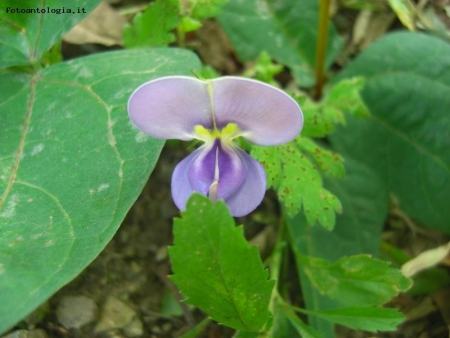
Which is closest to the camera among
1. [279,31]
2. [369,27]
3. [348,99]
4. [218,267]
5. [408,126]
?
[218,267]

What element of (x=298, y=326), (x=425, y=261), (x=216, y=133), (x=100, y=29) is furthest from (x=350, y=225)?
(x=100, y=29)

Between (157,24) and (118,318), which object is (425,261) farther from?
(157,24)

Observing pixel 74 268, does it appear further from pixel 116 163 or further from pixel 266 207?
pixel 266 207

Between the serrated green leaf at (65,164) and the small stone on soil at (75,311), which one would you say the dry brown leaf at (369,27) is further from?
the small stone on soil at (75,311)

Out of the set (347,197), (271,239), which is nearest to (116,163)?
(271,239)

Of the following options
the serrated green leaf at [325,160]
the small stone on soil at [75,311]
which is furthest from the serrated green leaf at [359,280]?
the small stone on soil at [75,311]

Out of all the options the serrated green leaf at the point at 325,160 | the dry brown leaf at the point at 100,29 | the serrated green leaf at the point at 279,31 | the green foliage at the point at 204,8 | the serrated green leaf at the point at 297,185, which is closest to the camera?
the serrated green leaf at the point at 297,185
